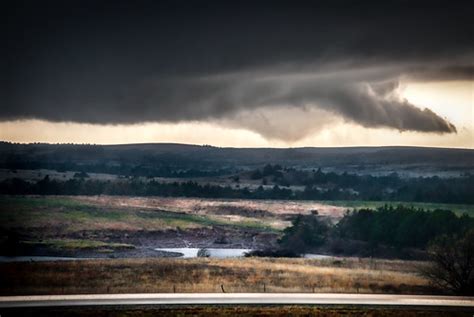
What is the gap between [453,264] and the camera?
3200 centimetres

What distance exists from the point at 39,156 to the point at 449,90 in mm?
16911

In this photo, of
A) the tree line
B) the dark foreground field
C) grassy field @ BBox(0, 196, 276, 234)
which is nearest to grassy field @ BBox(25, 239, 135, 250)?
grassy field @ BBox(0, 196, 276, 234)

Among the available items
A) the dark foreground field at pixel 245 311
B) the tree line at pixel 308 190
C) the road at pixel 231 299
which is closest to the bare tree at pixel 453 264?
the road at pixel 231 299

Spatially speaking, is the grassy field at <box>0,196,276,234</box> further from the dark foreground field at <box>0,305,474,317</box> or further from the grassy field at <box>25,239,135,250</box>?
the dark foreground field at <box>0,305,474,317</box>

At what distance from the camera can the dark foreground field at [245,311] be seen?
79.2 ft

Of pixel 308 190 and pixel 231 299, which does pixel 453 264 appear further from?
pixel 231 299

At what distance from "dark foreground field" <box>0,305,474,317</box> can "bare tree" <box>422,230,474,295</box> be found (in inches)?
190

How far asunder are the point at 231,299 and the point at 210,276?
386 centimetres

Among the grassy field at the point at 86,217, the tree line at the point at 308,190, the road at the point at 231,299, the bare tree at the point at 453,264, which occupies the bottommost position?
the road at the point at 231,299

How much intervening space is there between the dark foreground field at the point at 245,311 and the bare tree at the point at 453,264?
190 inches

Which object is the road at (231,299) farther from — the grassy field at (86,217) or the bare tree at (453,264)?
the grassy field at (86,217)

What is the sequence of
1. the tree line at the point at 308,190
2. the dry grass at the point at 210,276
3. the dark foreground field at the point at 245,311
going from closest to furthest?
the dark foreground field at the point at 245,311 → the dry grass at the point at 210,276 → the tree line at the point at 308,190

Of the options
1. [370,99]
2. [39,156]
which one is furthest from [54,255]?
[370,99]

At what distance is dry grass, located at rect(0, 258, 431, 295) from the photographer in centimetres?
3044
